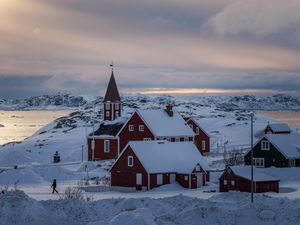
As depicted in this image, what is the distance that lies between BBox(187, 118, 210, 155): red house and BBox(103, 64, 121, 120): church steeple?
9634 millimetres

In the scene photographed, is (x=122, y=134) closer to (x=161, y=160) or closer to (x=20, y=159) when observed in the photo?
(x=20, y=159)

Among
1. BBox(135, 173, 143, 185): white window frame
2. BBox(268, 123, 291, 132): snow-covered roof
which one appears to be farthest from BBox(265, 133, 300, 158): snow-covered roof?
BBox(135, 173, 143, 185): white window frame

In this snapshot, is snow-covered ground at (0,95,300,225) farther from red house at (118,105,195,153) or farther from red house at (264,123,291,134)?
red house at (264,123,291,134)

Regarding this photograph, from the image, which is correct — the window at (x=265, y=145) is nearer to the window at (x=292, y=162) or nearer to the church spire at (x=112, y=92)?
the window at (x=292, y=162)

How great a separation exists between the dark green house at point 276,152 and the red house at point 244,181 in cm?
1110

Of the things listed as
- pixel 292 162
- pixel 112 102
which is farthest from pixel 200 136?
pixel 292 162

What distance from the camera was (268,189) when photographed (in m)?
48.9

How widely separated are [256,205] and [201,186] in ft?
89.0

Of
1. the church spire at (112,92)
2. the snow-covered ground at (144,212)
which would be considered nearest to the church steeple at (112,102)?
the church spire at (112,92)

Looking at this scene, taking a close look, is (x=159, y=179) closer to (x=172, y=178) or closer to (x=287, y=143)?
(x=172, y=178)

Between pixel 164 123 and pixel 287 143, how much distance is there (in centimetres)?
1647

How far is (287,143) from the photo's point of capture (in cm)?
6350

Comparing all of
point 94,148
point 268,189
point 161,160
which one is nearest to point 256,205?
point 268,189

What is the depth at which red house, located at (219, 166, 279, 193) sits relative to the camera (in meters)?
49.0
